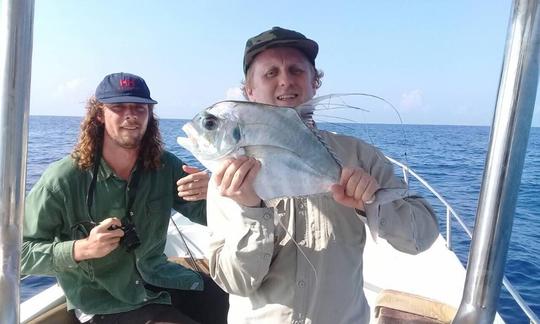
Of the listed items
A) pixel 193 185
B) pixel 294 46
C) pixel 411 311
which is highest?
pixel 294 46

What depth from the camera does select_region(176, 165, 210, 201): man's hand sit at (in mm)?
2654

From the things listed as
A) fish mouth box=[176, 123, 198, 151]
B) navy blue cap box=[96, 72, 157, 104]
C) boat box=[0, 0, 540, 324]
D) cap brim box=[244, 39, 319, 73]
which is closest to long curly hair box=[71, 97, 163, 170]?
navy blue cap box=[96, 72, 157, 104]

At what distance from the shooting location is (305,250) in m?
1.82

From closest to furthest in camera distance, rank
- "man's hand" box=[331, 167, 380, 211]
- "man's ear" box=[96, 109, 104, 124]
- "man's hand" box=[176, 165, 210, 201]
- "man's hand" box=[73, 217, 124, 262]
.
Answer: "man's hand" box=[331, 167, 380, 211], "man's hand" box=[73, 217, 124, 262], "man's hand" box=[176, 165, 210, 201], "man's ear" box=[96, 109, 104, 124]

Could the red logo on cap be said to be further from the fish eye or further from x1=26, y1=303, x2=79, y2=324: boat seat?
x1=26, y1=303, x2=79, y2=324: boat seat

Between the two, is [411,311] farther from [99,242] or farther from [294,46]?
[99,242]

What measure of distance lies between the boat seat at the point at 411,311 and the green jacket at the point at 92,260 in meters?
1.59

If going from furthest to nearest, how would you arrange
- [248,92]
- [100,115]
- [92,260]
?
[100,115] → [92,260] → [248,92]

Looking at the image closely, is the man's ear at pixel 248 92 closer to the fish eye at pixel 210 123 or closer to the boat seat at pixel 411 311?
the fish eye at pixel 210 123

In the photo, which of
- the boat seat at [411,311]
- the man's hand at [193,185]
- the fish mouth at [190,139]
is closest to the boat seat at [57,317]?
the man's hand at [193,185]

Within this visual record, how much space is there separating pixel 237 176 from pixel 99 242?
1228mm

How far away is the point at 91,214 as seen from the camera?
2.67 m

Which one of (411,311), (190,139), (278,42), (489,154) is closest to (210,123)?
(190,139)

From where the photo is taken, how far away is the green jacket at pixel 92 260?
252 centimetres
